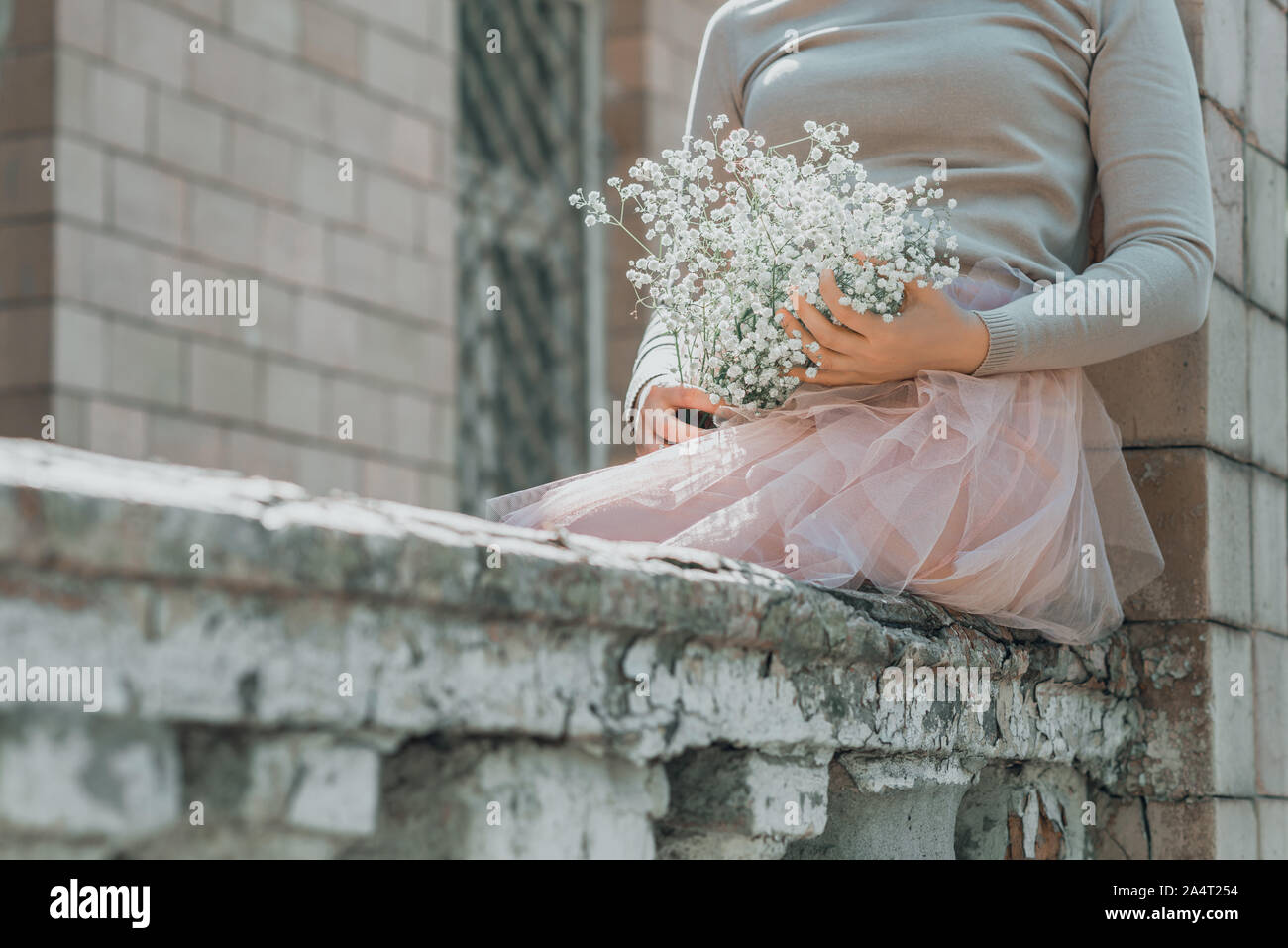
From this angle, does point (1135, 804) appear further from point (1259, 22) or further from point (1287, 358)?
point (1259, 22)

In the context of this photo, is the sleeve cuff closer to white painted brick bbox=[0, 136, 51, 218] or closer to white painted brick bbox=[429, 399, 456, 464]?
white painted brick bbox=[0, 136, 51, 218]

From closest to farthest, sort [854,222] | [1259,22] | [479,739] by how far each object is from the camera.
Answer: [479,739], [854,222], [1259,22]

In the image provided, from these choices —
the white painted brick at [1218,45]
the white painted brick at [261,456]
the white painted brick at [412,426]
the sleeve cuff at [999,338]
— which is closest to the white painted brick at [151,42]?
the white painted brick at [261,456]

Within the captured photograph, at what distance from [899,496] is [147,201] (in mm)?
3573

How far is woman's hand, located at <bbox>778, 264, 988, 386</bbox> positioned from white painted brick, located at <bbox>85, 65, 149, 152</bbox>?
3.38 metres

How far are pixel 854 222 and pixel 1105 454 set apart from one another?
623 millimetres

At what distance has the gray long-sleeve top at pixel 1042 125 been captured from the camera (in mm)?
2303

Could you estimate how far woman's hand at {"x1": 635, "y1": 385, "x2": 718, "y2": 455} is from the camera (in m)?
2.34

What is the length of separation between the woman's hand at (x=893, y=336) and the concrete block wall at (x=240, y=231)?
3.12 metres

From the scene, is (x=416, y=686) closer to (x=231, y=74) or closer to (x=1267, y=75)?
(x=1267, y=75)

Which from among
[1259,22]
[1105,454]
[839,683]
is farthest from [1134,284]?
[1259,22]

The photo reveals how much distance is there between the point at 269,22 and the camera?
5559mm

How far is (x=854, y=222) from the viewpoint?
6.82ft
